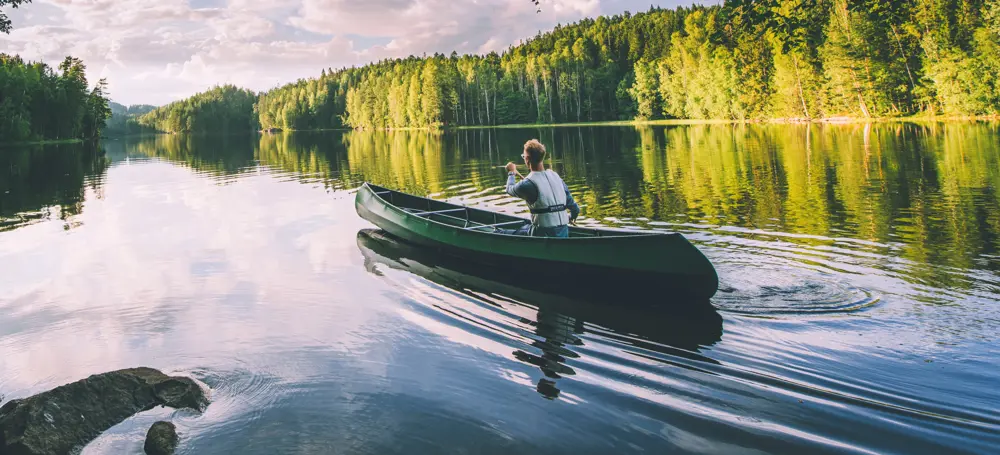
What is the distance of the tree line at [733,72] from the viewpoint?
19344 millimetres

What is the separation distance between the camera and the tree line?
19.3 m

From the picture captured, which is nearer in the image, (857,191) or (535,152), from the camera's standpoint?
(535,152)

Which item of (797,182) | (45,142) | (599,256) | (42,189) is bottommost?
(599,256)

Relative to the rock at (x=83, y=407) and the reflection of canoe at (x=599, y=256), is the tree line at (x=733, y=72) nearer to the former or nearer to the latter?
the reflection of canoe at (x=599, y=256)

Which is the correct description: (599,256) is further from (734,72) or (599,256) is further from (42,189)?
(734,72)

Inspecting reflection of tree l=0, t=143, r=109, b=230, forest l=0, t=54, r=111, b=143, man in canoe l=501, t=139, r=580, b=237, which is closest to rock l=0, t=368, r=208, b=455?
man in canoe l=501, t=139, r=580, b=237

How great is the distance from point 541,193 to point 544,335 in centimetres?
288

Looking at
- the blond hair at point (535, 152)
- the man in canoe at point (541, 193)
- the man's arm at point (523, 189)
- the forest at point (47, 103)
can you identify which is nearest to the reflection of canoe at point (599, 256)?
the man in canoe at point (541, 193)

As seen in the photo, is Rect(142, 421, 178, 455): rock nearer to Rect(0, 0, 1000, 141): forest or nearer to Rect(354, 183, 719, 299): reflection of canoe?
Rect(354, 183, 719, 299): reflection of canoe

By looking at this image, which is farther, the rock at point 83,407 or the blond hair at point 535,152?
the blond hair at point 535,152

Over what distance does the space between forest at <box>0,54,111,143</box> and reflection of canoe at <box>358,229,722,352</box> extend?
310 feet

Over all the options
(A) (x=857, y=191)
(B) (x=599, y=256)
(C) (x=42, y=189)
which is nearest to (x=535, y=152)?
(B) (x=599, y=256)

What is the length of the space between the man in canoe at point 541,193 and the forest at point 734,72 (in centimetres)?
349

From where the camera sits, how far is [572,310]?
9.95 m
